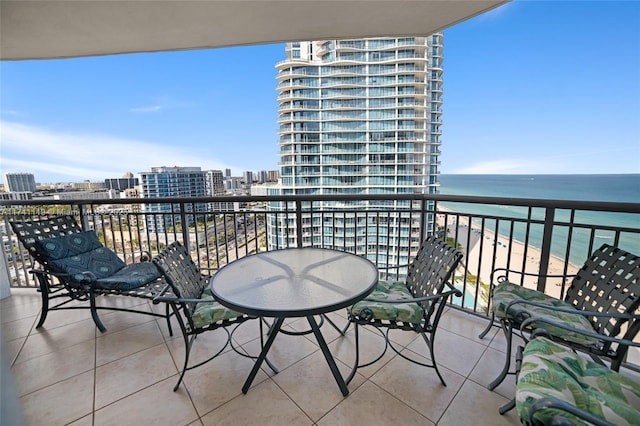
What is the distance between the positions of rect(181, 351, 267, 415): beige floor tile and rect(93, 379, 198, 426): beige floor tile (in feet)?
0.17

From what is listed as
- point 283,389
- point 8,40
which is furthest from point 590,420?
point 8,40

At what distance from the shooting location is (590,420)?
653 millimetres

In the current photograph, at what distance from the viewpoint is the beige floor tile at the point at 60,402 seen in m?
1.47

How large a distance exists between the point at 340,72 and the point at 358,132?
618 cm

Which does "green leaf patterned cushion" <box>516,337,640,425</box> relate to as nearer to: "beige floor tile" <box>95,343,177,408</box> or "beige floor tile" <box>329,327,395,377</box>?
"beige floor tile" <box>329,327,395,377</box>

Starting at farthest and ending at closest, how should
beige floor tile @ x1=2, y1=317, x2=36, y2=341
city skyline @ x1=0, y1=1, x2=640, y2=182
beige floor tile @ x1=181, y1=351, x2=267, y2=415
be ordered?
city skyline @ x1=0, y1=1, x2=640, y2=182
beige floor tile @ x1=2, y1=317, x2=36, y2=341
beige floor tile @ x1=181, y1=351, x2=267, y2=415

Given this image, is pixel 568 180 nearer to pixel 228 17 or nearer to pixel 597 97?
pixel 597 97

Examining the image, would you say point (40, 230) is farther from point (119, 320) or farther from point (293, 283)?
point (293, 283)

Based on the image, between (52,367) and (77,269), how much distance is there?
867mm

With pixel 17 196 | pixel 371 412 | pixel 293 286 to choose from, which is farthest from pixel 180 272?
pixel 17 196

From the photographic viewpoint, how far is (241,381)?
5.66 ft

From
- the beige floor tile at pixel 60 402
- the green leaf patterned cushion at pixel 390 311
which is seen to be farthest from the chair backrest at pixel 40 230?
the green leaf patterned cushion at pixel 390 311

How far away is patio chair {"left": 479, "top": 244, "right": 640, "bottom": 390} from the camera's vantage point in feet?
4.46

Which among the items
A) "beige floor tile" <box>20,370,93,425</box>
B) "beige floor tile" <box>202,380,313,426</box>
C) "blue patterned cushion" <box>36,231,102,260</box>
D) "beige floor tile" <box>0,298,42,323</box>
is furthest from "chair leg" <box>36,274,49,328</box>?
"beige floor tile" <box>202,380,313,426</box>
